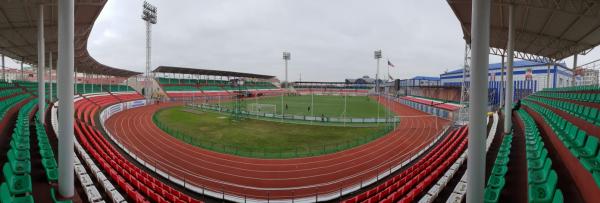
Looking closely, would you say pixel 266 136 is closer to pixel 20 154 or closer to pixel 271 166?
pixel 271 166

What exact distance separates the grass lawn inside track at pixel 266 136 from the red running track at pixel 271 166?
100 cm

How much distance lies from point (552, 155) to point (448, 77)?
62.4 metres

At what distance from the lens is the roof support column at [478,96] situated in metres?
4.89

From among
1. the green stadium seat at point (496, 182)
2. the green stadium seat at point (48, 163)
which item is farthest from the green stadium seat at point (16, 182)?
the green stadium seat at point (496, 182)

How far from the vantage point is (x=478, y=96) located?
5059 millimetres

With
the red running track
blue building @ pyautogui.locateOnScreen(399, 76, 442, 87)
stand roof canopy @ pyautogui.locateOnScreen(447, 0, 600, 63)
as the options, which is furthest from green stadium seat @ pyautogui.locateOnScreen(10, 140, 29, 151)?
blue building @ pyautogui.locateOnScreen(399, 76, 442, 87)

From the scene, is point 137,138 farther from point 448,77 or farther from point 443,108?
point 448,77

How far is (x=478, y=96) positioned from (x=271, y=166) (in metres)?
12.8

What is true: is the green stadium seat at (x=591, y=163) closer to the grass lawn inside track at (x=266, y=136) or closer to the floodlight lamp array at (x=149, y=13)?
the grass lawn inside track at (x=266, y=136)

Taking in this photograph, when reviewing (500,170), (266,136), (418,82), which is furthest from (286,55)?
(500,170)

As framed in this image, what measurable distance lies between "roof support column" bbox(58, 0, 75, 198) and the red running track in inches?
205

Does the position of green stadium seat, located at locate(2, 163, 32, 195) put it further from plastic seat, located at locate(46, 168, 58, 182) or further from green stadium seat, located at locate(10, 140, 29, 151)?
green stadium seat, located at locate(10, 140, 29, 151)

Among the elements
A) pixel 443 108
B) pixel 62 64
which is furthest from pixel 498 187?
pixel 443 108

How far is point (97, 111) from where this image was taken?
3139 centimetres
